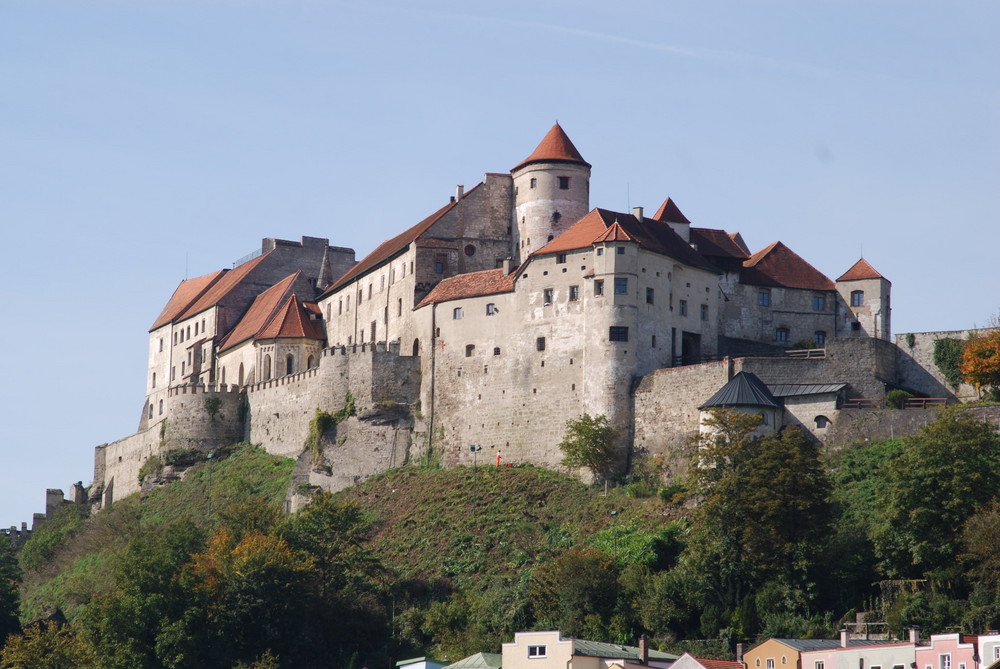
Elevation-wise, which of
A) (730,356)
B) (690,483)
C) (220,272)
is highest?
(220,272)

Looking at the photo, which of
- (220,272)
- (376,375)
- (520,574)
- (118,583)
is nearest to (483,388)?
(376,375)

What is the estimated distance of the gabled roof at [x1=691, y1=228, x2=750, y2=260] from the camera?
99.9 metres

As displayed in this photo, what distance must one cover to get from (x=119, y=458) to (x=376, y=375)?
29.2 meters

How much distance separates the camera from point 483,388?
312 ft

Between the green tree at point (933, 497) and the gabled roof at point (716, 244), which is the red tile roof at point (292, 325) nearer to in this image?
the gabled roof at point (716, 244)

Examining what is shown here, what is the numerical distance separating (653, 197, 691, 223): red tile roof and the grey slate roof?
58.4 ft

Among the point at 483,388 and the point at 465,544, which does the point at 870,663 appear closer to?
the point at 465,544

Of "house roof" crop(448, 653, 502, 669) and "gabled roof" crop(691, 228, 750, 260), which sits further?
"gabled roof" crop(691, 228, 750, 260)

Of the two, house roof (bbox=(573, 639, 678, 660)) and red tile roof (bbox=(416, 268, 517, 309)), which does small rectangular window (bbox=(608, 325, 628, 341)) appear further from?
house roof (bbox=(573, 639, 678, 660))

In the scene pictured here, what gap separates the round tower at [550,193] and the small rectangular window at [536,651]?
33.8 m

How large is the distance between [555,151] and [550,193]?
2344 millimetres

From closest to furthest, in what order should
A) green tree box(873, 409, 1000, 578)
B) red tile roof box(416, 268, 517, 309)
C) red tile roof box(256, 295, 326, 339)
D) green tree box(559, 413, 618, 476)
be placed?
green tree box(873, 409, 1000, 578)
green tree box(559, 413, 618, 476)
red tile roof box(416, 268, 517, 309)
red tile roof box(256, 295, 326, 339)

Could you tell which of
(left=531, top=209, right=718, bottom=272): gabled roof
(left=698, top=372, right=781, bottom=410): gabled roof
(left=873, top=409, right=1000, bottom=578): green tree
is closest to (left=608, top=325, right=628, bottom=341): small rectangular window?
(left=531, top=209, right=718, bottom=272): gabled roof

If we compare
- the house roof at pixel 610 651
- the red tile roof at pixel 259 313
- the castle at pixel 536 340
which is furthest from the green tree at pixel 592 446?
the red tile roof at pixel 259 313
